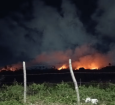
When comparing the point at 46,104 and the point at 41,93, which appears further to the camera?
the point at 41,93

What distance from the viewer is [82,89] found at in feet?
52.1

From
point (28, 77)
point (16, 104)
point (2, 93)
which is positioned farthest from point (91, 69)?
point (16, 104)

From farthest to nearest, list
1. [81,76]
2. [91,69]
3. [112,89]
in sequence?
[91,69], [81,76], [112,89]

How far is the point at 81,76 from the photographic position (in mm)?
28688

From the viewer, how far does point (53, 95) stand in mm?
14672

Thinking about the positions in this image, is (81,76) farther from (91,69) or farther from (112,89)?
(112,89)

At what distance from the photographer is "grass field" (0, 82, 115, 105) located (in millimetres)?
13156

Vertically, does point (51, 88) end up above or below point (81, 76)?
below

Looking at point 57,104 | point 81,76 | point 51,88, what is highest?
point 81,76

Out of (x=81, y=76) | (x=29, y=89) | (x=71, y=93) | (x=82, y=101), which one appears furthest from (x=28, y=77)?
(x=82, y=101)

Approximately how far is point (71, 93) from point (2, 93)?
4.11 metres

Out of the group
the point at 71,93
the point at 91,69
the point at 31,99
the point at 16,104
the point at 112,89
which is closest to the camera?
the point at 16,104

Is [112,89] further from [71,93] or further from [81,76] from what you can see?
[81,76]

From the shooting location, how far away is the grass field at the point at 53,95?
518 inches
